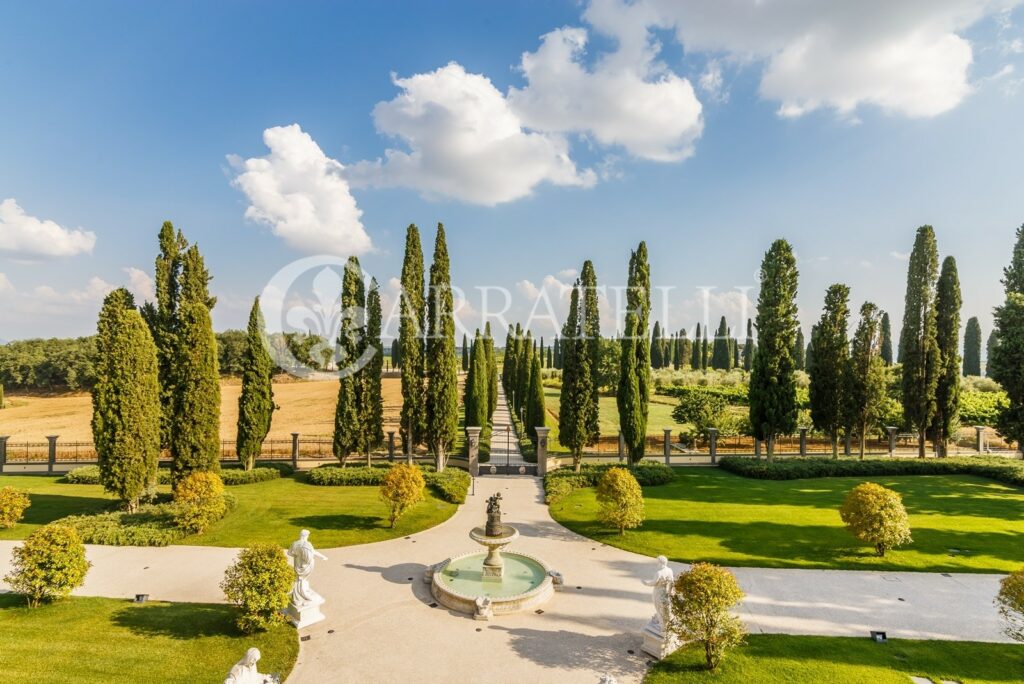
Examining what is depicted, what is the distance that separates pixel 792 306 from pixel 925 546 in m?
15.8

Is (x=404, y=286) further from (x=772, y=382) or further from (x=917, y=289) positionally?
(x=917, y=289)

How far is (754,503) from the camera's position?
19.5m

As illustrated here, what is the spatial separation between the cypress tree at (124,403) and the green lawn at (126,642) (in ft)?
19.5

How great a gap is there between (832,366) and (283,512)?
101ft

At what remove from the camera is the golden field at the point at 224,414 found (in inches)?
1499

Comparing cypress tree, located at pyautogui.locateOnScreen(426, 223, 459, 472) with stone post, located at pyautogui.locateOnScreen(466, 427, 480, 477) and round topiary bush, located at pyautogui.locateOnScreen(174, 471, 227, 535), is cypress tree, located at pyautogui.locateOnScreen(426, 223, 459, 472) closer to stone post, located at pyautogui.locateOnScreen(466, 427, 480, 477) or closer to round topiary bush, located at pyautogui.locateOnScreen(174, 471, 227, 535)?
stone post, located at pyautogui.locateOnScreen(466, 427, 480, 477)

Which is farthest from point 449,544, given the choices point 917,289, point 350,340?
point 917,289

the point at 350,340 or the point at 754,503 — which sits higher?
the point at 350,340

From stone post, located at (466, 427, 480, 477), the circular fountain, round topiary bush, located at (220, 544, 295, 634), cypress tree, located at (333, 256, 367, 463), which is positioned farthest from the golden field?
the circular fountain

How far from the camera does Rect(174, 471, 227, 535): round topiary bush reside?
15.5 metres

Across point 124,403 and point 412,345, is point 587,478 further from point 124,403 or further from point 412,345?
point 124,403

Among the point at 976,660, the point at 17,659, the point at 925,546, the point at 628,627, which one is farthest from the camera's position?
the point at 925,546

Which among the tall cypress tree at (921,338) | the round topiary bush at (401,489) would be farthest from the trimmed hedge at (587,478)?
the tall cypress tree at (921,338)

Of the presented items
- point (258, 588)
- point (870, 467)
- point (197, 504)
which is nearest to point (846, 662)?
point (258, 588)
